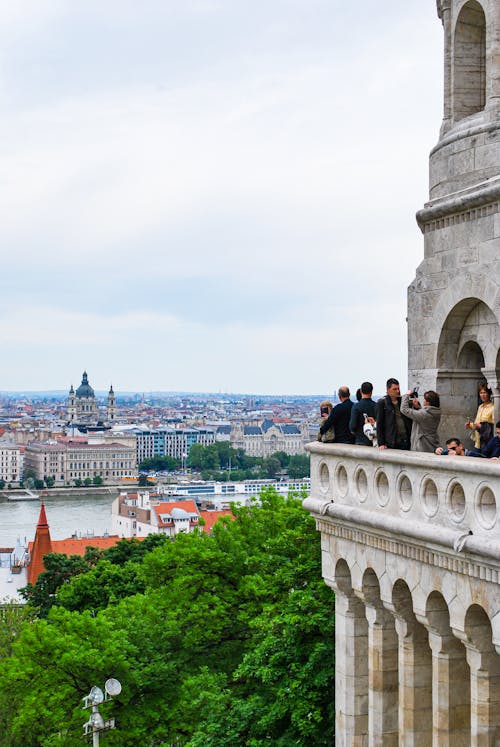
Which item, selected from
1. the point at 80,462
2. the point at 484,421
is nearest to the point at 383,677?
the point at 484,421

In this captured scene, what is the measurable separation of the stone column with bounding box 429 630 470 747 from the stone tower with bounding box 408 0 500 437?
213 centimetres

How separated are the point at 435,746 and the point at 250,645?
13.1 metres

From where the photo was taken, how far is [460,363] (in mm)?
10539

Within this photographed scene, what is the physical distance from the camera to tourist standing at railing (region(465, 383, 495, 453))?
9688 millimetres

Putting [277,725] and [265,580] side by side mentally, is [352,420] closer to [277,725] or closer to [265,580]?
[277,725]

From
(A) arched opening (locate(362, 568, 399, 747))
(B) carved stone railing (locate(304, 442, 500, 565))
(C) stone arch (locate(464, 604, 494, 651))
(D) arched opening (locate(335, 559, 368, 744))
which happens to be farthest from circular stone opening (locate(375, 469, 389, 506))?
(C) stone arch (locate(464, 604, 494, 651))

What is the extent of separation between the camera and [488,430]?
966 cm

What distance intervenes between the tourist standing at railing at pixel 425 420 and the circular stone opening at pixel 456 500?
1478 millimetres

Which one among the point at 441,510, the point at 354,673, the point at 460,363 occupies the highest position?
the point at 460,363

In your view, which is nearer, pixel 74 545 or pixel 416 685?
pixel 416 685

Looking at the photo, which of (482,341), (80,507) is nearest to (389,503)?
(482,341)

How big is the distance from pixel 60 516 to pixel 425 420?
11976 centimetres

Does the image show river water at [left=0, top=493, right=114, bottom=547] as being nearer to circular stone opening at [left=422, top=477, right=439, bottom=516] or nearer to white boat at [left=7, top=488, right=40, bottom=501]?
white boat at [left=7, top=488, right=40, bottom=501]

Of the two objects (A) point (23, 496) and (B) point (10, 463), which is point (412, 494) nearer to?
(A) point (23, 496)
